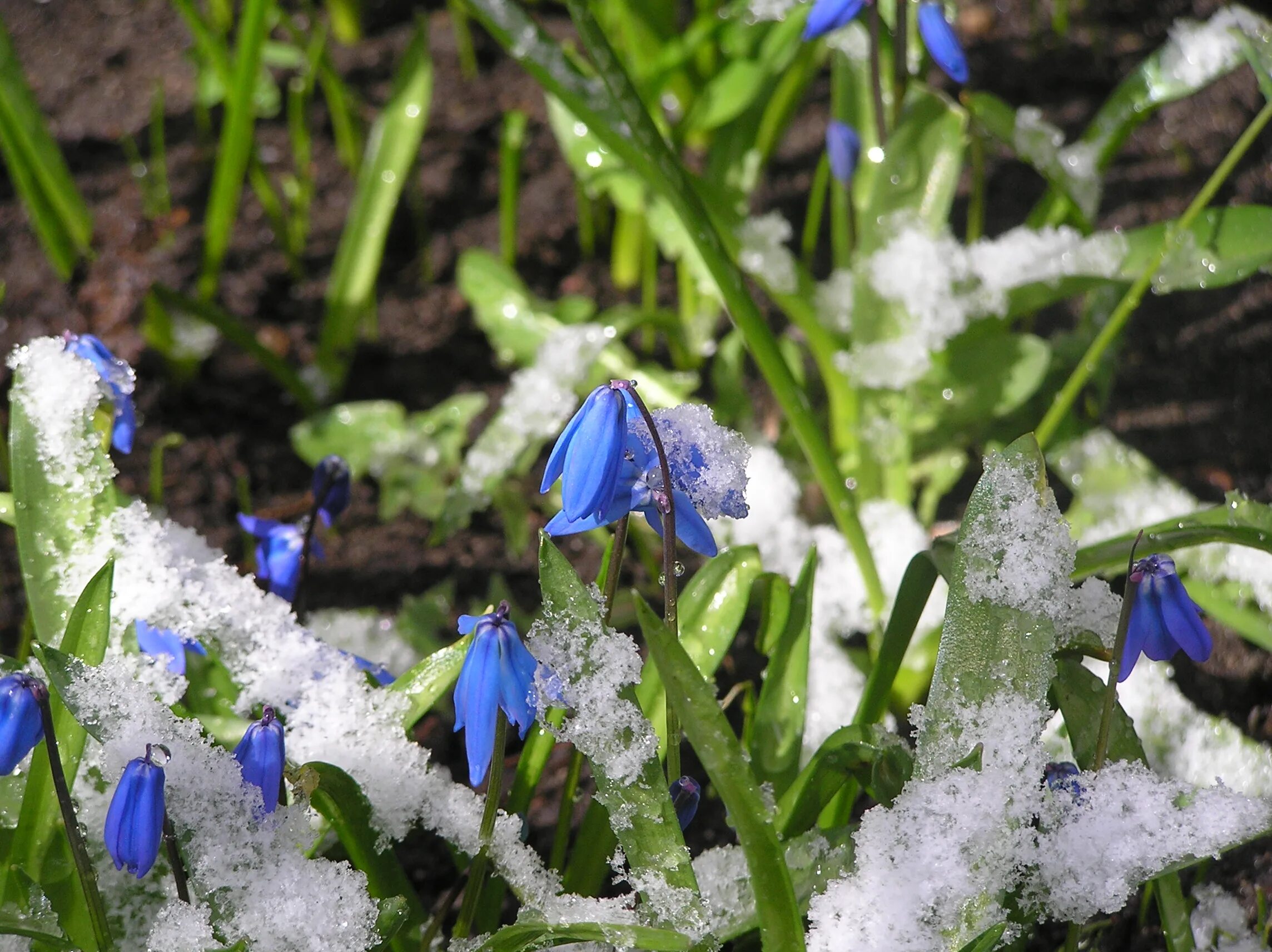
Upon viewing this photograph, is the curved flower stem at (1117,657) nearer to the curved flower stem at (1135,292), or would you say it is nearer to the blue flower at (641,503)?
the blue flower at (641,503)

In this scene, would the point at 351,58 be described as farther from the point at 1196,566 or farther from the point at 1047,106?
the point at 1196,566

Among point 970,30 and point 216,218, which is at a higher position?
point 970,30

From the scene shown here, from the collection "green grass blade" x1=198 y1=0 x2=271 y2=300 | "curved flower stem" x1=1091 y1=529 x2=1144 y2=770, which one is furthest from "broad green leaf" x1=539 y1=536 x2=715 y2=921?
"green grass blade" x1=198 y1=0 x2=271 y2=300

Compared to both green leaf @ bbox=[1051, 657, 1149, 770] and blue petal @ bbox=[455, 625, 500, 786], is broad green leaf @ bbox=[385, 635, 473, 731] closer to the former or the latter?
blue petal @ bbox=[455, 625, 500, 786]

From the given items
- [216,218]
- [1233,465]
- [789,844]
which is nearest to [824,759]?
[789,844]

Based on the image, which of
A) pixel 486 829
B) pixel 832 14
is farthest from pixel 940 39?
pixel 486 829

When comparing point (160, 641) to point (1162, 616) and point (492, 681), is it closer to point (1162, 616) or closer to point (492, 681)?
point (492, 681)
